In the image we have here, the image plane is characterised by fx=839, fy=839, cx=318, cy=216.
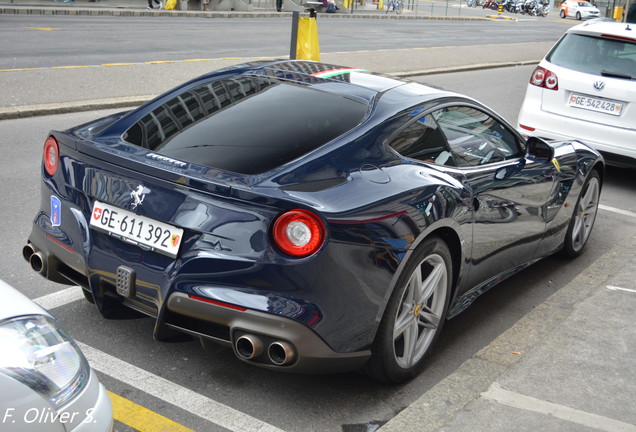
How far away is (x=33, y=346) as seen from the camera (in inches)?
91.5

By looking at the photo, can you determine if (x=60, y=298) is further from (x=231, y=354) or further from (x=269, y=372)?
(x=269, y=372)

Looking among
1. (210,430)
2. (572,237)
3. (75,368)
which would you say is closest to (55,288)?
(210,430)

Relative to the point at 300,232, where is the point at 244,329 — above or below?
below

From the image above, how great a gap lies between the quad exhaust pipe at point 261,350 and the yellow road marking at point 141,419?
391 mm

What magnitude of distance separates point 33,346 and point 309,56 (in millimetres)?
11310

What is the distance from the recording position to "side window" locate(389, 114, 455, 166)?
4.12 meters

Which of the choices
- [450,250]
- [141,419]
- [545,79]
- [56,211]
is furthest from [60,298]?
[545,79]

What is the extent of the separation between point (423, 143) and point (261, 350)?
1473 mm

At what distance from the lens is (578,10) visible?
69.6 metres

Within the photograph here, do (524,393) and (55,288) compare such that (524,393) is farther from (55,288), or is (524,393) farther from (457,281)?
(55,288)

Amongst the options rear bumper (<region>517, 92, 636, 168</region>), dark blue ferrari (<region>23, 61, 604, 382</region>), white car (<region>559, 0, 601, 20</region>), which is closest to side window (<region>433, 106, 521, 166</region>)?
dark blue ferrari (<region>23, 61, 604, 382</region>)

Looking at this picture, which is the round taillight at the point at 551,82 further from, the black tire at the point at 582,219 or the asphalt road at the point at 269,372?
the asphalt road at the point at 269,372

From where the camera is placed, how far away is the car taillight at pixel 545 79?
8969mm

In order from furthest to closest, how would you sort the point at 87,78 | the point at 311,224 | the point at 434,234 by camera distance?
the point at 87,78
the point at 434,234
the point at 311,224
